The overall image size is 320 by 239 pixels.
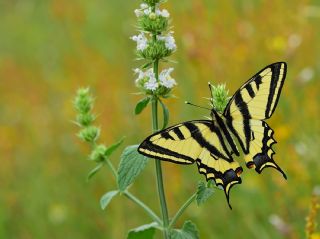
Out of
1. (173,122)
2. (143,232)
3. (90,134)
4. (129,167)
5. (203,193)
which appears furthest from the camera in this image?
(173,122)

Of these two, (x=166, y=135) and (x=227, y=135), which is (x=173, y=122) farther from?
(x=166, y=135)

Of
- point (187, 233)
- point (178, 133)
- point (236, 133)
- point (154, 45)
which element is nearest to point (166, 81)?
point (154, 45)

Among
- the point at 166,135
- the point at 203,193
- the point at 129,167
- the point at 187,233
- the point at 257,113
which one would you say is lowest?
the point at 187,233

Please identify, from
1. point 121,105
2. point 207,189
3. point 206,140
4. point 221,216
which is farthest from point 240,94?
point 121,105

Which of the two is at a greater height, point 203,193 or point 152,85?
point 152,85

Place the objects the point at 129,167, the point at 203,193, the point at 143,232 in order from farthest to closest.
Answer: the point at 143,232 → the point at 129,167 → the point at 203,193

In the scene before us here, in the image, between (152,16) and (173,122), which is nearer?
(152,16)

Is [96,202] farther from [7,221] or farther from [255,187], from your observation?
[255,187]
